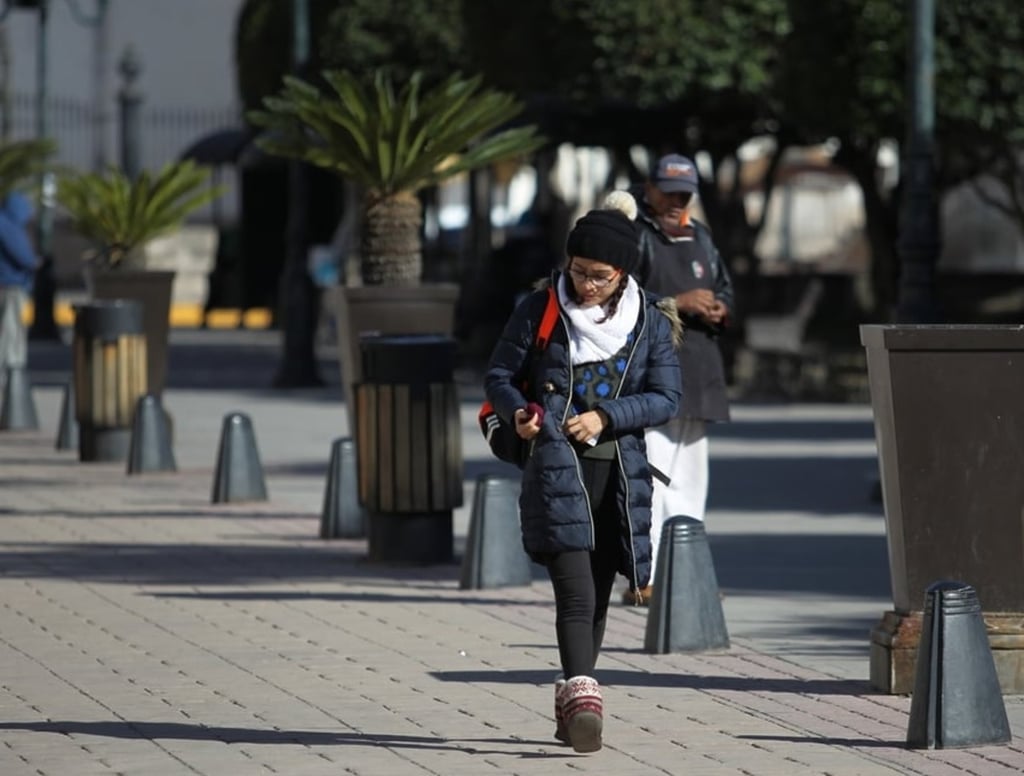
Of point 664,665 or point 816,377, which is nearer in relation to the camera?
point 664,665

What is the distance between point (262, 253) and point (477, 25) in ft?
45.5

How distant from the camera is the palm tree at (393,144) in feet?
44.1

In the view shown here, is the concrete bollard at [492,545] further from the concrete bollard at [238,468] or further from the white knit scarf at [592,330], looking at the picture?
the concrete bollard at [238,468]

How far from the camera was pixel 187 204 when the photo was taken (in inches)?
741

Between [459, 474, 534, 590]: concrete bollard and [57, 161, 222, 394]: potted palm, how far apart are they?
7370mm

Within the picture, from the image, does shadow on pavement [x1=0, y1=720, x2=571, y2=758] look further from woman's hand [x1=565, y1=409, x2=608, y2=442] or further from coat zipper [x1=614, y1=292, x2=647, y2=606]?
woman's hand [x1=565, y1=409, x2=608, y2=442]

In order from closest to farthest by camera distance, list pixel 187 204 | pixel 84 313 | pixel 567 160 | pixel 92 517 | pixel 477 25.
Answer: pixel 92 517, pixel 84 313, pixel 187 204, pixel 477 25, pixel 567 160

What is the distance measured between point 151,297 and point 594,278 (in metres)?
11.3

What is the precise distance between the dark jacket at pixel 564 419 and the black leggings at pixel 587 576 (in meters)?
0.04

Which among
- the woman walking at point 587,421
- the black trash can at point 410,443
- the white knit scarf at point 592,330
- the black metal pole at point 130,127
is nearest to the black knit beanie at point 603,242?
the woman walking at point 587,421

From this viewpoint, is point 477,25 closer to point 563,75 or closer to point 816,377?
point 563,75

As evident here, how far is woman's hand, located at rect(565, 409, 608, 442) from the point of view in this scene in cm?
764

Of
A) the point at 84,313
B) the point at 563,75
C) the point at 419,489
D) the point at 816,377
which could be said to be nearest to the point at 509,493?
the point at 419,489

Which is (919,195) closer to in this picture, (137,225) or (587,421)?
(137,225)
